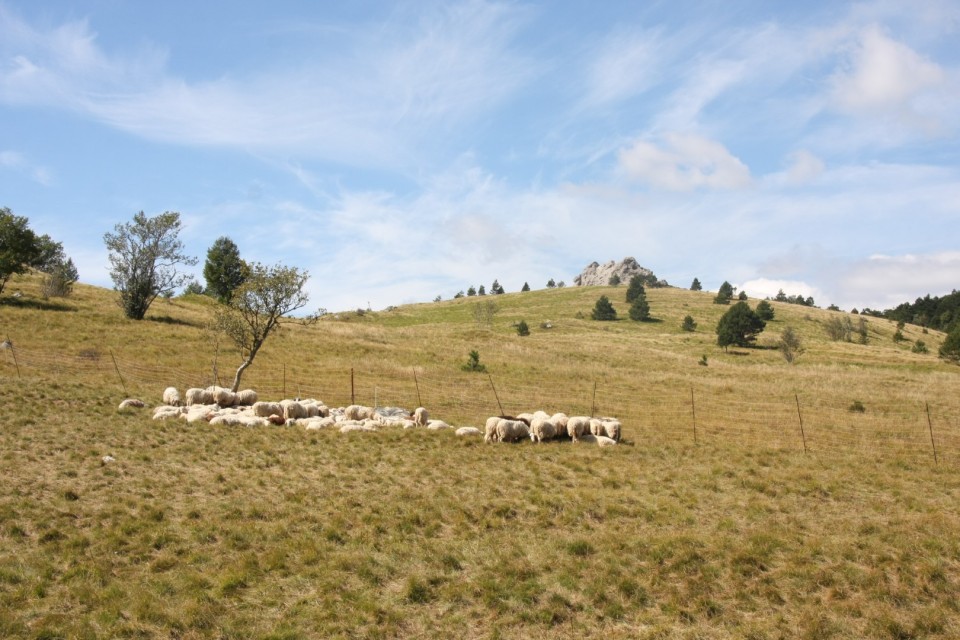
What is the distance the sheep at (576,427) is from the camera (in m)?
22.4

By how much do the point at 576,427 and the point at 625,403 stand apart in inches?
452

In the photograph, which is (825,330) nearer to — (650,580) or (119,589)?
(650,580)

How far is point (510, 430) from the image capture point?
2212 centimetres

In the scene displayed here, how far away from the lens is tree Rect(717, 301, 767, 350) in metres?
74.5

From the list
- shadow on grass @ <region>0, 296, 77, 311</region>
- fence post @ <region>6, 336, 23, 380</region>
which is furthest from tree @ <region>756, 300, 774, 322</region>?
fence post @ <region>6, 336, 23, 380</region>

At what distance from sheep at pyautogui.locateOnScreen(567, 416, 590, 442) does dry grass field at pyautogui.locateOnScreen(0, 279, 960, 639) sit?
1.47 m

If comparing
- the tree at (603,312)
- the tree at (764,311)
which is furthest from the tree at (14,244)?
the tree at (764,311)

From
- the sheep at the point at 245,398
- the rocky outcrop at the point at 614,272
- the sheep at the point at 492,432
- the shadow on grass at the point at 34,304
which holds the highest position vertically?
the rocky outcrop at the point at 614,272

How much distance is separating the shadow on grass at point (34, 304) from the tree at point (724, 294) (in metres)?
110

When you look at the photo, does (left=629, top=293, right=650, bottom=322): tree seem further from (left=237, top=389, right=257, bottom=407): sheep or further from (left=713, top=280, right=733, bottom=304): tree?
(left=237, top=389, right=257, bottom=407): sheep

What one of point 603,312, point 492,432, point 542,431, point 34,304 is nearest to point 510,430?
point 492,432

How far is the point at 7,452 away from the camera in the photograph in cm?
1700

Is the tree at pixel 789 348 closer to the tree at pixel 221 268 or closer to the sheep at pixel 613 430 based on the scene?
the sheep at pixel 613 430

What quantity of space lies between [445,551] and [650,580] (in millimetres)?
3966
